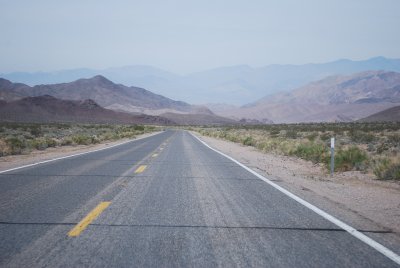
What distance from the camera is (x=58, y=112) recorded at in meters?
149

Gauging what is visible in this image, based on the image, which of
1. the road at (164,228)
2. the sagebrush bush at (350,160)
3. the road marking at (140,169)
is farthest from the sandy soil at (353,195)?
the road marking at (140,169)

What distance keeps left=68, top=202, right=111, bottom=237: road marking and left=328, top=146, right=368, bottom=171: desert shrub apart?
32.3 ft

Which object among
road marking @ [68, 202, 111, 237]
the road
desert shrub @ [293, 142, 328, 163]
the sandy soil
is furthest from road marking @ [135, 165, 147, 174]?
desert shrub @ [293, 142, 328, 163]

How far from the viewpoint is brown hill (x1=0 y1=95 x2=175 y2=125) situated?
5155 inches

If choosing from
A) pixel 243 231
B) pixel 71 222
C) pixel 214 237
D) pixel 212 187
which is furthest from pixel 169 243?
pixel 212 187

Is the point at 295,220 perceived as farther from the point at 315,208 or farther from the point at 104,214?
the point at 104,214

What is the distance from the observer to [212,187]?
967 cm

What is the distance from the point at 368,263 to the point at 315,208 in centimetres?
290

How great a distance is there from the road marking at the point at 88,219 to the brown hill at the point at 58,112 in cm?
12134

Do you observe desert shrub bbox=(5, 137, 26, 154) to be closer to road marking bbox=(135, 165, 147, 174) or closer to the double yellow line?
road marking bbox=(135, 165, 147, 174)

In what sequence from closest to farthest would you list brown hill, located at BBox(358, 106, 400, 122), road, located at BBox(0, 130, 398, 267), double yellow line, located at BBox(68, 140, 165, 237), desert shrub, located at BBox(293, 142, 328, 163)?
road, located at BBox(0, 130, 398, 267), double yellow line, located at BBox(68, 140, 165, 237), desert shrub, located at BBox(293, 142, 328, 163), brown hill, located at BBox(358, 106, 400, 122)

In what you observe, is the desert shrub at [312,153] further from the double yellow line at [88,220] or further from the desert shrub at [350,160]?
the double yellow line at [88,220]

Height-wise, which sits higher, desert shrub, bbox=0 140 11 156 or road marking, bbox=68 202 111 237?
road marking, bbox=68 202 111 237

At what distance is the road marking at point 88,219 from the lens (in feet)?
18.2
